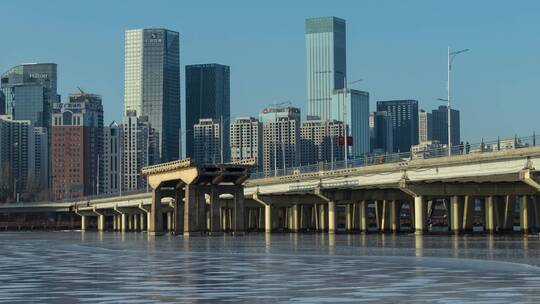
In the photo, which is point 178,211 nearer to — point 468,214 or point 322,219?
point 322,219

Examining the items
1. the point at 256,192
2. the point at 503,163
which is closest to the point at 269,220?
the point at 256,192

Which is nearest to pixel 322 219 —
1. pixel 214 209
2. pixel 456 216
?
pixel 456 216

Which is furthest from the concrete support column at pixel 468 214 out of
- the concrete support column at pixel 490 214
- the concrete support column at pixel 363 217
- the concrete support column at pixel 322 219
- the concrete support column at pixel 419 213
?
the concrete support column at pixel 322 219

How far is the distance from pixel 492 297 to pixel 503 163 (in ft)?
214

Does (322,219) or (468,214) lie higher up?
(468,214)

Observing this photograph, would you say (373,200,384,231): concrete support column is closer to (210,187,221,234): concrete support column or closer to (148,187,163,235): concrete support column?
(148,187,163,235): concrete support column

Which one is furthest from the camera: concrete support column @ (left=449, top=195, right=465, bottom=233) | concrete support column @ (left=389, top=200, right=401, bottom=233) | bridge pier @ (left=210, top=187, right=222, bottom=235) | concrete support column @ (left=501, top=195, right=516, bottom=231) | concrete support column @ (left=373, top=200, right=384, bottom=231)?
concrete support column @ (left=373, top=200, right=384, bottom=231)

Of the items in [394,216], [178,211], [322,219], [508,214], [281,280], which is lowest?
[281,280]

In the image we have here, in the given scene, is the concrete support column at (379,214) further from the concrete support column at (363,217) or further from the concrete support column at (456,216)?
the concrete support column at (456,216)

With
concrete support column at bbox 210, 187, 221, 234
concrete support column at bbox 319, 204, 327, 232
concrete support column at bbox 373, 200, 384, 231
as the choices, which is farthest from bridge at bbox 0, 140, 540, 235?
concrete support column at bbox 319, 204, 327, 232

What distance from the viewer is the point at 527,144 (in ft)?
289

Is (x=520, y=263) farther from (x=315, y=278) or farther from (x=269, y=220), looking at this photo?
(x=269, y=220)

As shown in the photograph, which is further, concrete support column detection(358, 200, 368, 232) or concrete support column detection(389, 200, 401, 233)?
concrete support column detection(358, 200, 368, 232)

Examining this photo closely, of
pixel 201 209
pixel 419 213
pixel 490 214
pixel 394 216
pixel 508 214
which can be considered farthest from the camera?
pixel 394 216
